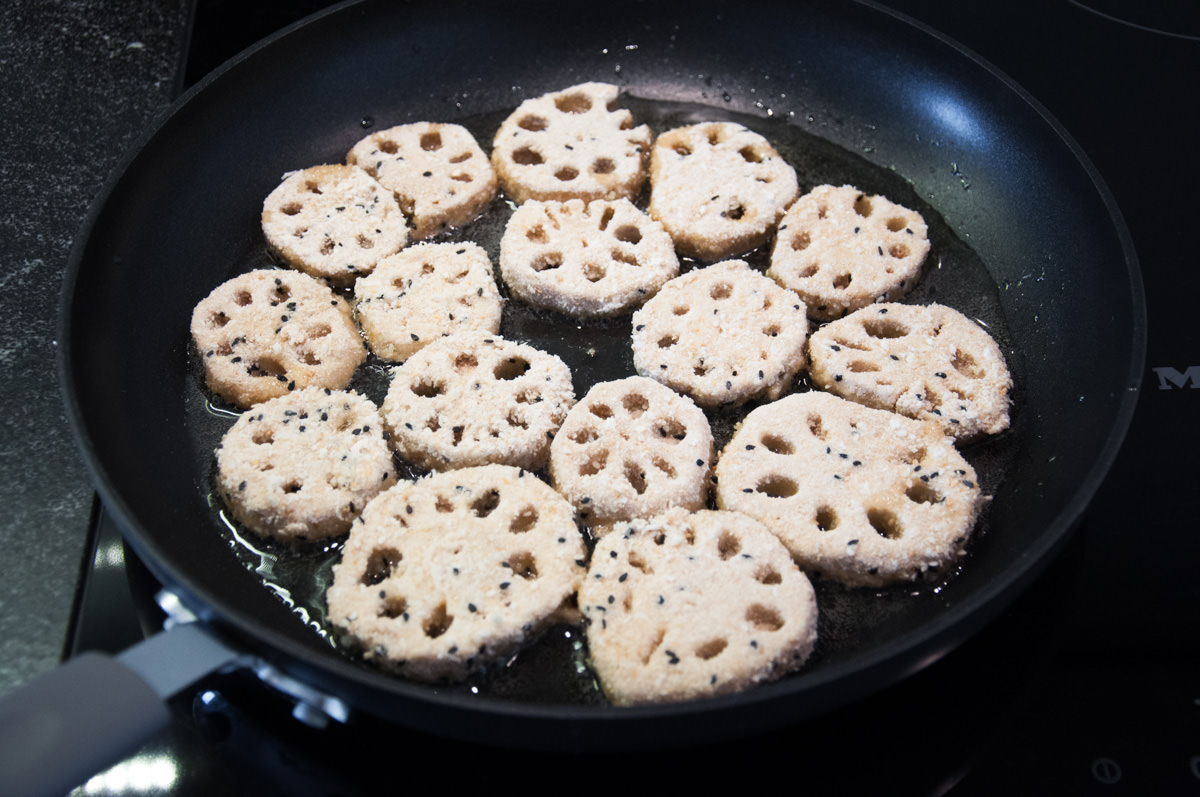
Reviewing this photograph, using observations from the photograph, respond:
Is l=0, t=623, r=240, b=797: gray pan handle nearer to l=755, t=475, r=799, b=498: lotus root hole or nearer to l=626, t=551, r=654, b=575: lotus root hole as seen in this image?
l=626, t=551, r=654, b=575: lotus root hole

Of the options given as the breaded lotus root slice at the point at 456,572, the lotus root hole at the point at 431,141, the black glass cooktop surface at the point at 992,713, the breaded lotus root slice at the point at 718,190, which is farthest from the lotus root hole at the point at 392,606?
the lotus root hole at the point at 431,141

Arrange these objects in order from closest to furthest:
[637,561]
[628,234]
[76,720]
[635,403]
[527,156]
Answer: [76,720]
[637,561]
[635,403]
[628,234]
[527,156]

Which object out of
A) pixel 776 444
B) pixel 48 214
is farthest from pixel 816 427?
pixel 48 214

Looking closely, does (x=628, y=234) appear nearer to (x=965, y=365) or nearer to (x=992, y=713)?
(x=965, y=365)

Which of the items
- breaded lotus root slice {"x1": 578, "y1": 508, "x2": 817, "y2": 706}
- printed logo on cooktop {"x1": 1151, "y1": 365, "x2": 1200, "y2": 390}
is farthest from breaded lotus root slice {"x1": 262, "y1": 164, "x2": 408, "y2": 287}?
printed logo on cooktop {"x1": 1151, "y1": 365, "x2": 1200, "y2": 390}

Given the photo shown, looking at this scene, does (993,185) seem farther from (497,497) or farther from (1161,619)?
(497,497)

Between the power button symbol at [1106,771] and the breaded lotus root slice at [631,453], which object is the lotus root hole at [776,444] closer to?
the breaded lotus root slice at [631,453]
